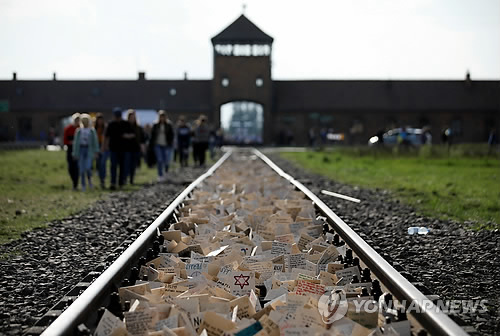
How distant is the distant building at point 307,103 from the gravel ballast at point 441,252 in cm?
6427

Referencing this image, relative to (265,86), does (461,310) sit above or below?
below

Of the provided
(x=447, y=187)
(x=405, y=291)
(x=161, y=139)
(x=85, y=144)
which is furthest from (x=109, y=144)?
(x=405, y=291)

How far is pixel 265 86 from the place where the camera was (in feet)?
242

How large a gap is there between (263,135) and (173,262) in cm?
6850

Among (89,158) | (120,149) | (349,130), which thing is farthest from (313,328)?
(349,130)

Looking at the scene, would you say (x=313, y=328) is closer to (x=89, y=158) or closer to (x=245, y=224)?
(x=245, y=224)

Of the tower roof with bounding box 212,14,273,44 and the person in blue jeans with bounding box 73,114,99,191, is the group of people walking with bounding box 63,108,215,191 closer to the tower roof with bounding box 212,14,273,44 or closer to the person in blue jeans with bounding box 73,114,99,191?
the person in blue jeans with bounding box 73,114,99,191

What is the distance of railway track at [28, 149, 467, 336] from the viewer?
3.99 metres

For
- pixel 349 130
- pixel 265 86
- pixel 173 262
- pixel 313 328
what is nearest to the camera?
pixel 313 328

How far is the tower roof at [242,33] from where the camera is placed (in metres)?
71.4

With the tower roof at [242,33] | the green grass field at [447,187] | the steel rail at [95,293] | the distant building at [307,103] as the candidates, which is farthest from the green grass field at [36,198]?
the distant building at [307,103]

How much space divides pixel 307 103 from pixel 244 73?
30.1 ft

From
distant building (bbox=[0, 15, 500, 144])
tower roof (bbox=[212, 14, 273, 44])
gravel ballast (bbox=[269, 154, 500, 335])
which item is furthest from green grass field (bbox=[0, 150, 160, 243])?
distant building (bbox=[0, 15, 500, 144])

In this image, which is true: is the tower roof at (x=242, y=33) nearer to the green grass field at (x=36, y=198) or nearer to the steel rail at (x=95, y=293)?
the green grass field at (x=36, y=198)
